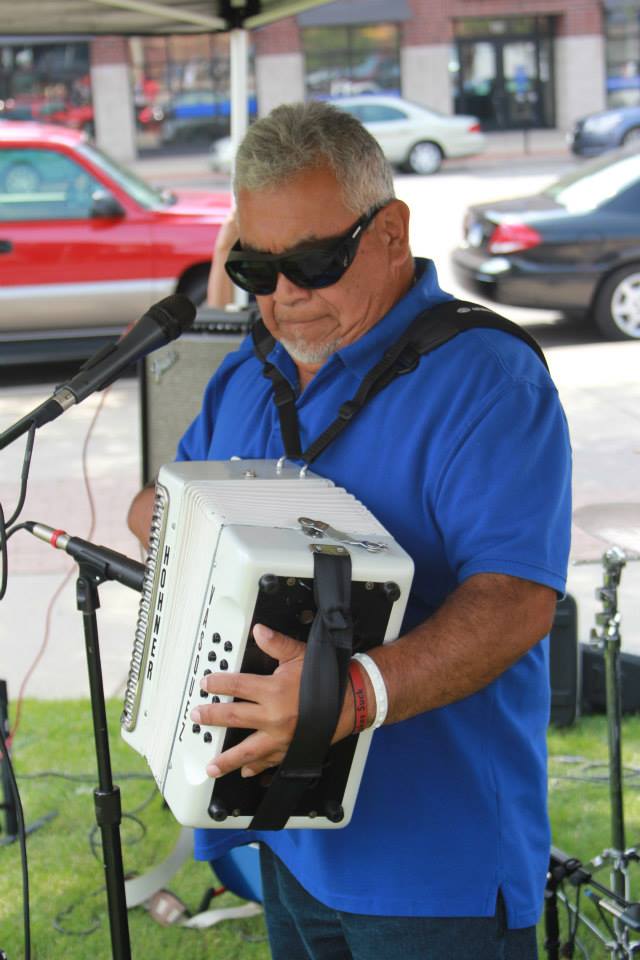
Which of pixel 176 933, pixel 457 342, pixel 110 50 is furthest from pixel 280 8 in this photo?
pixel 110 50

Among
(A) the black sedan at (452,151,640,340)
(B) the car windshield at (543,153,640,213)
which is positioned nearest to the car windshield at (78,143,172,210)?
(A) the black sedan at (452,151,640,340)

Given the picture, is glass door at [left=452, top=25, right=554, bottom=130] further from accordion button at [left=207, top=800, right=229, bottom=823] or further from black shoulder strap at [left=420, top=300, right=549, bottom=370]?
accordion button at [left=207, top=800, right=229, bottom=823]

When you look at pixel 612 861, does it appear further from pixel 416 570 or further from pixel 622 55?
pixel 622 55

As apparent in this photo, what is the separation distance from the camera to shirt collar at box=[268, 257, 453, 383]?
1.99 m

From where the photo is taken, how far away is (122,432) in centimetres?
843

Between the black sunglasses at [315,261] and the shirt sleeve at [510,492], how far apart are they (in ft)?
1.13

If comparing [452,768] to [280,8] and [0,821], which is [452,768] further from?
[280,8]

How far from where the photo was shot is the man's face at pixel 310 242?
193 centimetres

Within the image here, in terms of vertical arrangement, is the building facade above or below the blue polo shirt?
above

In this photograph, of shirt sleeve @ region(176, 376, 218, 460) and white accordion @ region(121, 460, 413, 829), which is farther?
shirt sleeve @ region(176, 376, 218, 460)

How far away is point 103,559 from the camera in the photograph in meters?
1.97

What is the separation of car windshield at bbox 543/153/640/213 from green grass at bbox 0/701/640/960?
20.9ft

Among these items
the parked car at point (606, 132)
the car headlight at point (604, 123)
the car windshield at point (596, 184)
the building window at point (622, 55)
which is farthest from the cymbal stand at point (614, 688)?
the building window at point (622, 55)

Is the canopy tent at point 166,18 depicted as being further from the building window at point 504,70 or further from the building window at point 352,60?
the building window at point 504,70
